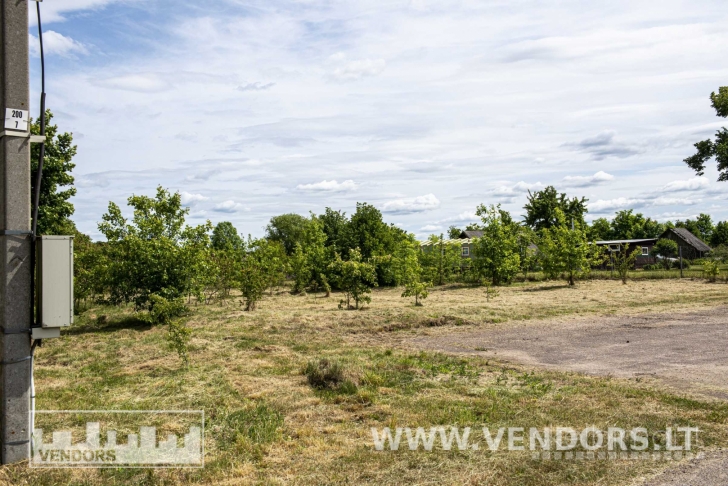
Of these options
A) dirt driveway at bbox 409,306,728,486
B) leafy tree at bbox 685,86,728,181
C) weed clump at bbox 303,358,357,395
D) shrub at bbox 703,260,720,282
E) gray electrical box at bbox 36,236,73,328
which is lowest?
dirt driveway at bbox 409,306,728,486

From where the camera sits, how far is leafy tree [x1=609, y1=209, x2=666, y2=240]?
226ft

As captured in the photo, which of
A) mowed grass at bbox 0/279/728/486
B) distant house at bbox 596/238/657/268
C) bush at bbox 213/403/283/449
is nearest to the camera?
mowed grass at bbox 0/279/728/486

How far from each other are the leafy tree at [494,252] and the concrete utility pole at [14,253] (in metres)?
24.7

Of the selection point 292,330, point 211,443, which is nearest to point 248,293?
point 292,330

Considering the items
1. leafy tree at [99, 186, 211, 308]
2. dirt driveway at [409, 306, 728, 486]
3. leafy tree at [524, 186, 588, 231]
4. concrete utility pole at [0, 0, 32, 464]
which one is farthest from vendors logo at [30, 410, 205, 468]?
leafy tree at [524, 186, 588, 231]

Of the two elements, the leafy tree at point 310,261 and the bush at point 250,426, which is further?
the leafy tree at point 310,261

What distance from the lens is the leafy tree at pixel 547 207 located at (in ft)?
160

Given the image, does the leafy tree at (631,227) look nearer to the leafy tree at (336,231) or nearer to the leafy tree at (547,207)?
the leafy tree at (547,207)

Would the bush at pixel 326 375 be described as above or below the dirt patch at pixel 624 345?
above

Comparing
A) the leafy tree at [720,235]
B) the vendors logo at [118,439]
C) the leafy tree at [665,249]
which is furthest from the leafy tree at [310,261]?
the leafy tree at [720,235]

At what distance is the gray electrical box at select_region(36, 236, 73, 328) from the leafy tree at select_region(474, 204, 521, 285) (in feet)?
80.3

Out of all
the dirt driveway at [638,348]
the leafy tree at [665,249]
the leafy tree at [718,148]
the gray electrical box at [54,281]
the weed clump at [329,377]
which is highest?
the leafy tree at [718,148]

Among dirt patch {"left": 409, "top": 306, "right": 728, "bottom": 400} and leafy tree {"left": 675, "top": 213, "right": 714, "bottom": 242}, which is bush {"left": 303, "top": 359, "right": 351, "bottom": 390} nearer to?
dirt patch {"left": 409, "top": 306, "right": 728, "bottom": 400}

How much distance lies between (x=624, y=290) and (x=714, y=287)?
368cm
